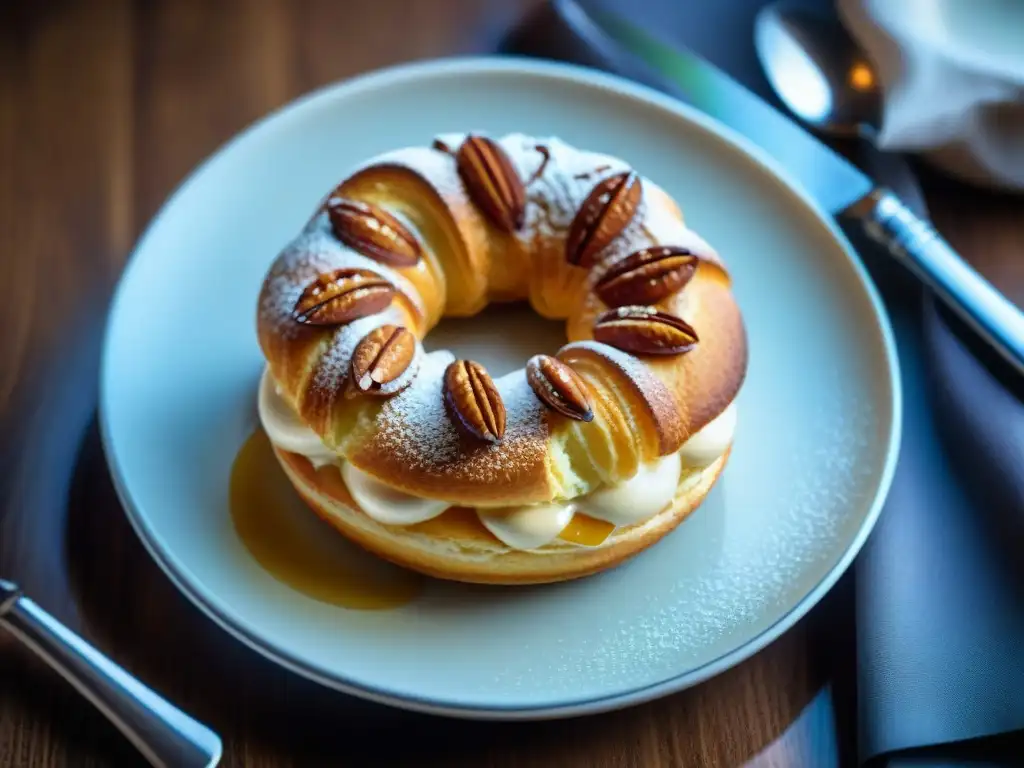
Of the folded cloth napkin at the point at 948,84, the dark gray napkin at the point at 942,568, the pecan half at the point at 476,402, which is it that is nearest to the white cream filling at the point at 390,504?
the pecan half at the point at 476,402

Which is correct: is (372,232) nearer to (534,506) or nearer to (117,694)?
(534,506)

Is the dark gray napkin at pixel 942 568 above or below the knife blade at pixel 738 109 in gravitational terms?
below

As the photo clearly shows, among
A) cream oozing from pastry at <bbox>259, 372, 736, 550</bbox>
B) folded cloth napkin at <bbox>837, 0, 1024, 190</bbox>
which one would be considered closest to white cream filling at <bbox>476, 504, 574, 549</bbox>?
cream oozing from pastry at <bbox>259, 372, 736, 550</bbox>

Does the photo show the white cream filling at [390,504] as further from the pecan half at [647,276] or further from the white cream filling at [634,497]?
the pecan half at [647,276]

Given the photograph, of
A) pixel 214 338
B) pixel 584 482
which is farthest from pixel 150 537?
pixel 584 482

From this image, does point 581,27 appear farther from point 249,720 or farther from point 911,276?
point 249,720
